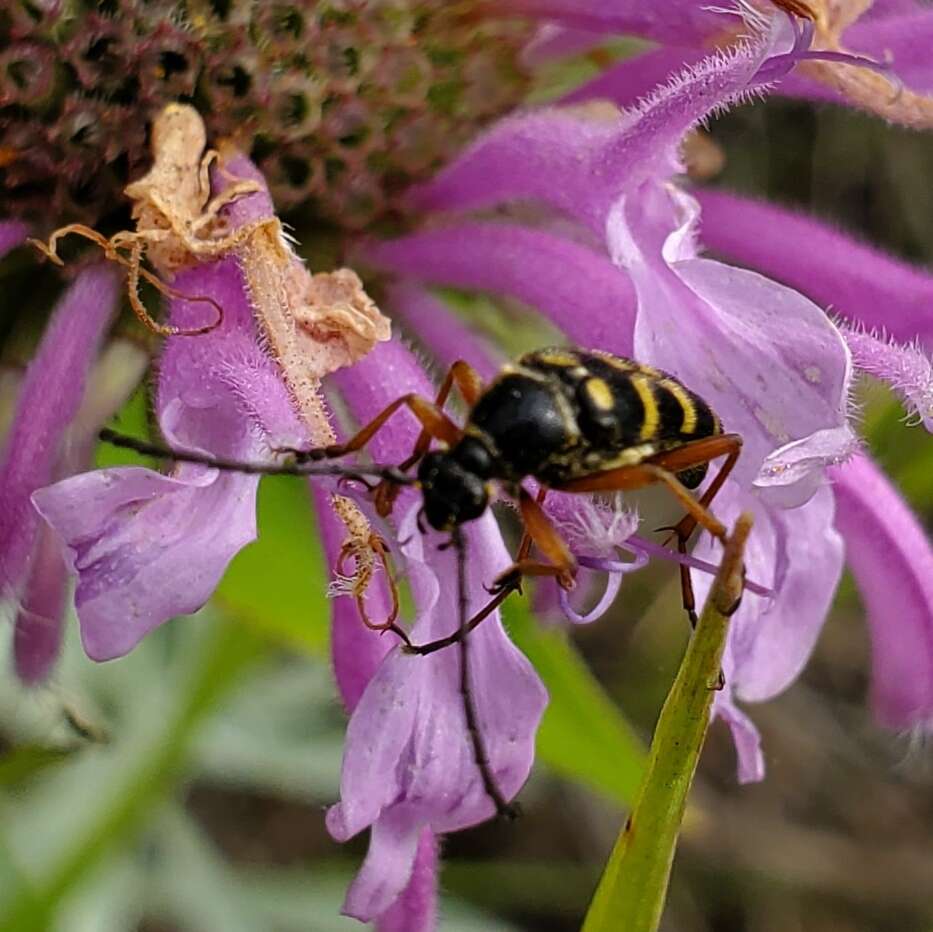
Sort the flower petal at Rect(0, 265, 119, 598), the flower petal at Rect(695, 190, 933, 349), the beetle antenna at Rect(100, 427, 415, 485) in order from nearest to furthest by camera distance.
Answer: the beetle antenna at Rect(100, 427, 415, 485)
the flower petal at Rect(0, 265, 119, 598)
the flower petal at Rect(695, 190, 933, 349)

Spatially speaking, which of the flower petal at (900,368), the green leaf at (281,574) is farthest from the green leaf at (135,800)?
the flower petal at (900,368)

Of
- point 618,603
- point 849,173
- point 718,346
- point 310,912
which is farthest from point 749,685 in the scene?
point 849,173

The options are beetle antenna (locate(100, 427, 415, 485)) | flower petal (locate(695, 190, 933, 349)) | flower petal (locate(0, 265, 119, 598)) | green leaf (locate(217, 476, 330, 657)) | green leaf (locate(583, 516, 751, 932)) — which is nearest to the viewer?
green leaf (locate(583, 516, 751, 932))

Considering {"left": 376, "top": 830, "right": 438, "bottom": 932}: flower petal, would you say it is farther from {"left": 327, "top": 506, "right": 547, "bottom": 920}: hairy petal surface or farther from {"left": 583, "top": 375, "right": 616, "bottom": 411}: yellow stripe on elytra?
{"left": 583, "top": 375, "right": 616, "bottom": 411}: yellow stripe on elytra

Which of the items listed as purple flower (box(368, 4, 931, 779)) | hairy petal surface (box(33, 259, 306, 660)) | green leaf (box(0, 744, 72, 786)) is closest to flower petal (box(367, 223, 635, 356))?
purple flower (box(368, 4, 931, 779))

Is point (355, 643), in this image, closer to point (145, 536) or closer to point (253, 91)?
point (145, 536)

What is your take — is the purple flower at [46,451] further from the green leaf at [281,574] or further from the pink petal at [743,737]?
the pink petal at [743,737]

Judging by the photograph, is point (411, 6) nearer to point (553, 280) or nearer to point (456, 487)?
point (553, 280)
